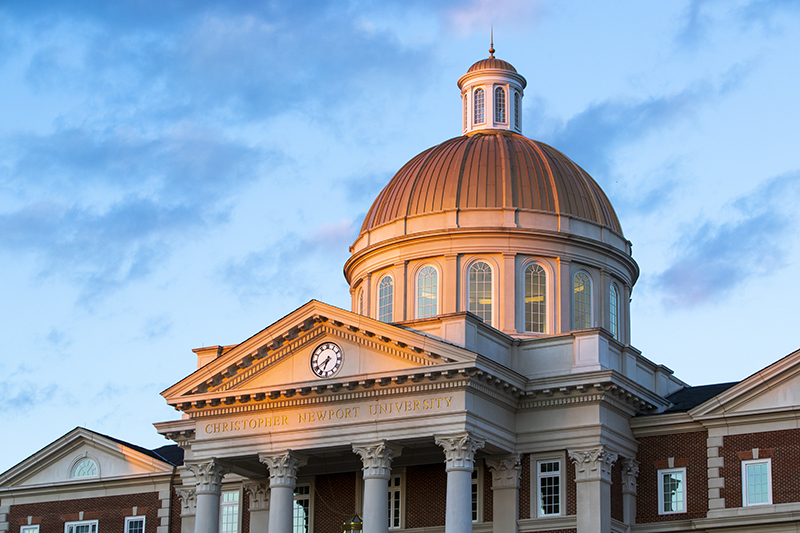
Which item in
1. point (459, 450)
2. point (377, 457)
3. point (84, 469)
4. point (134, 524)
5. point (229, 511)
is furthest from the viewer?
point (84, 469)

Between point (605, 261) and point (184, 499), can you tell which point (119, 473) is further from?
point (605, 261)

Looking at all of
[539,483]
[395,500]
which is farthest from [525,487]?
[395,500]

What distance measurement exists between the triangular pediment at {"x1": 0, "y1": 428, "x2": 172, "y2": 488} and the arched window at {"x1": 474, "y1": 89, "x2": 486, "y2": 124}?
714 inches

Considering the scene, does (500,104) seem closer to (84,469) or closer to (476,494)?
(476,494)

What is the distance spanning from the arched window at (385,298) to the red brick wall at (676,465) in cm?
1120

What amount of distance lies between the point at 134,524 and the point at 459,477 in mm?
16654

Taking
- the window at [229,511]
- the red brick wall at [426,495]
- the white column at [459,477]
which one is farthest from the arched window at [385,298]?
the white column at [459,477]

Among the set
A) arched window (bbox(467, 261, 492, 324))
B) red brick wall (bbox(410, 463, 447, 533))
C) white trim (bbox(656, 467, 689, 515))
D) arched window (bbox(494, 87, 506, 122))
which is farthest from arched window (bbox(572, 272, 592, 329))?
arched window (bbox(494, 87, 506, 122))

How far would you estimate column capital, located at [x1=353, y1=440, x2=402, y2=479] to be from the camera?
42.8 m

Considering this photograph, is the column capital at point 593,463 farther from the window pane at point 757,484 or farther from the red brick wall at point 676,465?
the window pane at point 757,484

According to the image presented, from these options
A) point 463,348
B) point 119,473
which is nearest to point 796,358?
point 463,348

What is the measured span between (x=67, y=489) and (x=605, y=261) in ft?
73.4

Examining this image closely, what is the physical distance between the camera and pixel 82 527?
5375 cm

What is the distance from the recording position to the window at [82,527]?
176 feet
